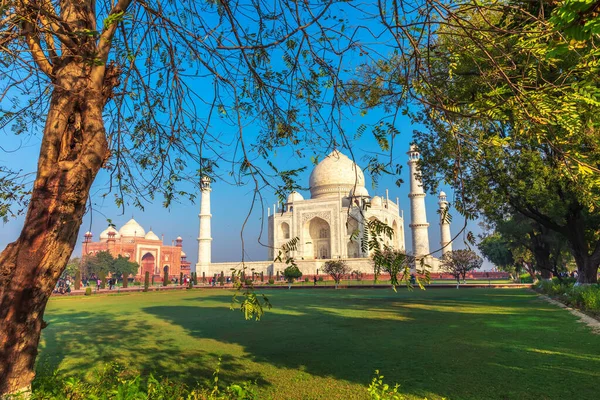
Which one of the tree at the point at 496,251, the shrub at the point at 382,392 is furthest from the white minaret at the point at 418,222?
the shrub at the point at 382,392

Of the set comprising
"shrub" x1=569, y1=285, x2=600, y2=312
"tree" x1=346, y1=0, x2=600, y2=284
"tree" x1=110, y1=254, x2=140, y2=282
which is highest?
"tree" x1=346, y1=0, x2=600, y2=284

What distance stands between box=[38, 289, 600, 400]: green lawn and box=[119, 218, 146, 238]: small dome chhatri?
42.2m

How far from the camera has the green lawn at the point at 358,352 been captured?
3.76 m

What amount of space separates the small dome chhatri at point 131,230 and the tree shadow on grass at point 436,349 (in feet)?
141

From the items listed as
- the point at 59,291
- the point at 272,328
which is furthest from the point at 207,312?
the point at 59,291

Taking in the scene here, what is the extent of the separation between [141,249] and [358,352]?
44930 millimetres

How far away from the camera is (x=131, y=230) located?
48.6m

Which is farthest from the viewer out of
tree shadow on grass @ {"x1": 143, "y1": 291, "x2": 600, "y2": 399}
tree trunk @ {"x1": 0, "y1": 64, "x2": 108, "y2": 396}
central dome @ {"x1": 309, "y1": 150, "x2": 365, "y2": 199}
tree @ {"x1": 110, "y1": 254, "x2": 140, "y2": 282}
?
tree @ {"x1": 110, "y1": 254, "x2": 140, "y2": 282}

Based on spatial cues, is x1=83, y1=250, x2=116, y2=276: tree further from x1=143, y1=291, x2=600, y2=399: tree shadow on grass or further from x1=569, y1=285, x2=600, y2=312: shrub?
x1=569, y1=285, x2=600, y2=312: shrub

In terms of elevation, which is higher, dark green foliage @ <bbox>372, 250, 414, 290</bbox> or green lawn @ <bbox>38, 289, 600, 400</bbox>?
dark green foliage @ <bbox>372, 250, 414, 290</bbox>

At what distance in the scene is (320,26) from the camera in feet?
9.56

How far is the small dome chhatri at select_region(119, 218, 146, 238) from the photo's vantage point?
48188 mm

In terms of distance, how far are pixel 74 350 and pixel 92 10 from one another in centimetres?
491

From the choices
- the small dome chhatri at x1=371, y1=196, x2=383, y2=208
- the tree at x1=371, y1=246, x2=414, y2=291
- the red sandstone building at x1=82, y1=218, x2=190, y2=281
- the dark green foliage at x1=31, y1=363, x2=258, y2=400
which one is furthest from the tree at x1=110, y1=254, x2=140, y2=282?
the tree at x1=371, y1=246, x2=414, y2=291
